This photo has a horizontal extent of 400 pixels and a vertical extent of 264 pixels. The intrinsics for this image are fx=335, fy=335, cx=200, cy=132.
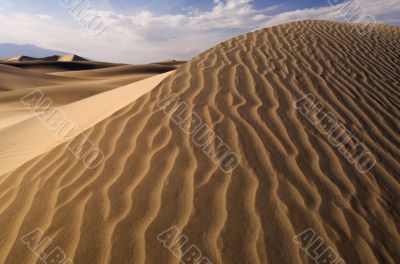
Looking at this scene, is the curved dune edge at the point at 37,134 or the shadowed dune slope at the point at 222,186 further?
the curved dune edge at the point at 37,134

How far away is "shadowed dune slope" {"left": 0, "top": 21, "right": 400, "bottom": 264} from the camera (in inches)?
104

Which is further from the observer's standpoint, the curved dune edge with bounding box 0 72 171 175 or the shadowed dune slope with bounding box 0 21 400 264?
the curved dune edge with bounding box 0 72 171 175

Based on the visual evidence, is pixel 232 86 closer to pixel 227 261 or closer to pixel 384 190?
pixel 384 190

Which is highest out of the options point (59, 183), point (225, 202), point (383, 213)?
point (59, 183)

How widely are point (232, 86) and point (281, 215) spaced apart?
8.55 feet

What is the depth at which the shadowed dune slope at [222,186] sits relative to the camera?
2.63m

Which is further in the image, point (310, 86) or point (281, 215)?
point (310, 86)

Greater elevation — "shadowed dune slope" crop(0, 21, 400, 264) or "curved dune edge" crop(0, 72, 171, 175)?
"curved dune edge" crop(0, 72, 171, 175)

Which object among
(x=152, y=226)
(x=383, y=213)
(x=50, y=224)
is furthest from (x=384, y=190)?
(x=50, y=224)

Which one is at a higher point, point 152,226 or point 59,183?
point 59,183

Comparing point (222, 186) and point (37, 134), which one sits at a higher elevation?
point (37, 134)

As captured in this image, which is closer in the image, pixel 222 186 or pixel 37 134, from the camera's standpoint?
pixel 222 186

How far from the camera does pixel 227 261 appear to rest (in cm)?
249

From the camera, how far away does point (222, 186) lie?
3146mm
